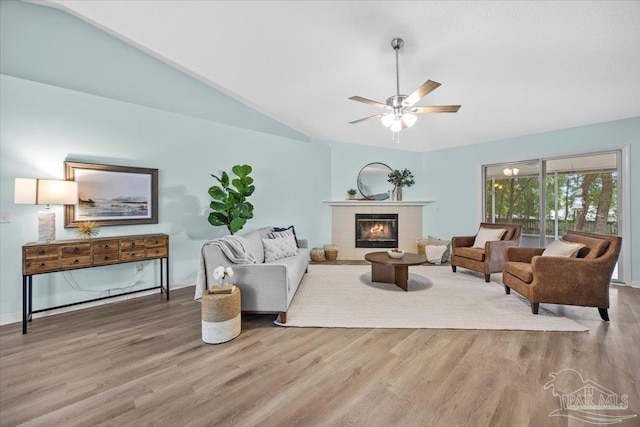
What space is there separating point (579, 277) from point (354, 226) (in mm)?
3809

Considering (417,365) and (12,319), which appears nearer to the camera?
(417,365)

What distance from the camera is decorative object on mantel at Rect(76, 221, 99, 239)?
9.82ft

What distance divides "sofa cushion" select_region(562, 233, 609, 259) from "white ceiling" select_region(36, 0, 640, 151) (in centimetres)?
186

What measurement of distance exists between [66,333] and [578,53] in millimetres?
5771

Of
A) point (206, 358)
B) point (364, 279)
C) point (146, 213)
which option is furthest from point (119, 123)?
point (364, 279)

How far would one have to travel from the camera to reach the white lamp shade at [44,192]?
2549mm

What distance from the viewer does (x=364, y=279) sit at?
13.7 feet

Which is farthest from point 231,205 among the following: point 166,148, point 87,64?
point 87,64

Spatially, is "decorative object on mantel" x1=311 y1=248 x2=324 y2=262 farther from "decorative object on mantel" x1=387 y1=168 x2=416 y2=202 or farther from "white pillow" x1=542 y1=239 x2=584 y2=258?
"white pillow" x1=542 y1=239 x2=584 y2=258

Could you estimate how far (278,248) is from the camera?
3879mm

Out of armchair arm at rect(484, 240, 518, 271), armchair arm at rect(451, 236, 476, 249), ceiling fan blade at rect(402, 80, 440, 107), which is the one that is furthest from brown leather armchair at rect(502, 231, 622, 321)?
ceiling fan blade at rect(402, 80, 440, 107)

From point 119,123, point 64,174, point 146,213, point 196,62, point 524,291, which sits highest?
point 196,62

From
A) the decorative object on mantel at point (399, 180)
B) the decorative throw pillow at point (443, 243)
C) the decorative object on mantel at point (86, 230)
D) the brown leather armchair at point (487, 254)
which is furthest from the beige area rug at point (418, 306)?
the decorative object on mantel at point (86, 230)

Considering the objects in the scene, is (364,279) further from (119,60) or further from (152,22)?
(119,60)
